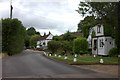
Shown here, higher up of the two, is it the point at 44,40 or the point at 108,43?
the point at 44,40

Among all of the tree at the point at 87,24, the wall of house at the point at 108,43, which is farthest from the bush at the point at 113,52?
the tree at the point at 87,24

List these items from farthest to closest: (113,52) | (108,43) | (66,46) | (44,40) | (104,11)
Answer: (44,40), (66,46), (108,43), (113,52), (104,11)

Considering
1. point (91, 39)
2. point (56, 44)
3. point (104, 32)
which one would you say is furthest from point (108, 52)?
point (56, 44)

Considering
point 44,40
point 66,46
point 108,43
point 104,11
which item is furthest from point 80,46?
point 44,40

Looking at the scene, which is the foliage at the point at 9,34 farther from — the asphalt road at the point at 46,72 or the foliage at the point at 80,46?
the asphalt road at the point at 46,72

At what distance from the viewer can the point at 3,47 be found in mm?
23172

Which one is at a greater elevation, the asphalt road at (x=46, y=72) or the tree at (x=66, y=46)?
the tree at (x=66, y=46)

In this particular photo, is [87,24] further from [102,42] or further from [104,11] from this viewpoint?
[104,11]

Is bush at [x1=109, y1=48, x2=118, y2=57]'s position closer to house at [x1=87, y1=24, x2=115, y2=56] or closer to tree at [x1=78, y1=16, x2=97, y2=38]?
house at [x1=87, y1=24, x2=115, y2=56]

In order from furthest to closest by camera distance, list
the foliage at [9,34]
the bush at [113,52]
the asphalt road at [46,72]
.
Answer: the foliage at [9,34], the bush at [113,52], the asphalt road at [46,72]

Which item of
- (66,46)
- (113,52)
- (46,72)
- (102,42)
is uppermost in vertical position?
(102,42)

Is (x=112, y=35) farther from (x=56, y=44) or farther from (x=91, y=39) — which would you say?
(x=56, y=44)

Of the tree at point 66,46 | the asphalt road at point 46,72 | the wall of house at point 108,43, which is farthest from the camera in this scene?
the tree at point 66,46

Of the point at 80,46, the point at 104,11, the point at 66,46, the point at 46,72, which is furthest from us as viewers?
the point at 66,46
